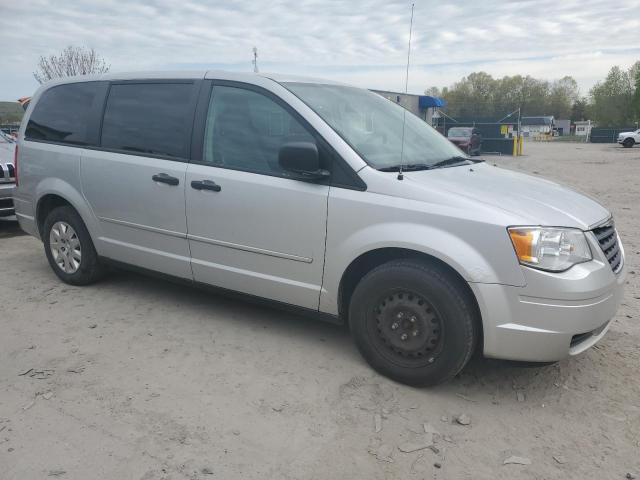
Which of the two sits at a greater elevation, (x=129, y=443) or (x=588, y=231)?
(x=588, y=231)

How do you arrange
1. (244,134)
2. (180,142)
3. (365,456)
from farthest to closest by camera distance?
1. (180,142)
2. (244,134)
3. (365,456)

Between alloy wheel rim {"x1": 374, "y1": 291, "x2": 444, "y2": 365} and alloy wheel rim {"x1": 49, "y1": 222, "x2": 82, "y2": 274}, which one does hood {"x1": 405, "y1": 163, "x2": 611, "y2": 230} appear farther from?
alloy wheel rim {"x1": 49, "y1": 222, "x2": 82, "y2": 274}

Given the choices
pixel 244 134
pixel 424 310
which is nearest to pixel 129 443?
pixel 424 310

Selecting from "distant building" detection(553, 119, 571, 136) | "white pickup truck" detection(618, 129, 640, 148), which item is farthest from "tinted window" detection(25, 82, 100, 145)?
"distant building" detection(553, 119, 571, 136)

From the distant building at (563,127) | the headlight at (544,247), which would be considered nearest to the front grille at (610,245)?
the headlight at (544,247)

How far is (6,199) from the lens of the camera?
731 cm

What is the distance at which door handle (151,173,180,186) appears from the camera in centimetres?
394

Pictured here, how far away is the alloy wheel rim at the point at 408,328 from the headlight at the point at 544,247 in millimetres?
585

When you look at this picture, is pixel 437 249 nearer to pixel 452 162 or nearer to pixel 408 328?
pixel 408 328

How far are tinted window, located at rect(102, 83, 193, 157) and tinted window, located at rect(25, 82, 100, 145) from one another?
29 cm

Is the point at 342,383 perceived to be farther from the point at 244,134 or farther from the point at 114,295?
the point at 114,295

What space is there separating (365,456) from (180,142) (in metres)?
2.58

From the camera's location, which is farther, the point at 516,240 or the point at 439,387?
the point at 439,387

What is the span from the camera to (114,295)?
190 inches
